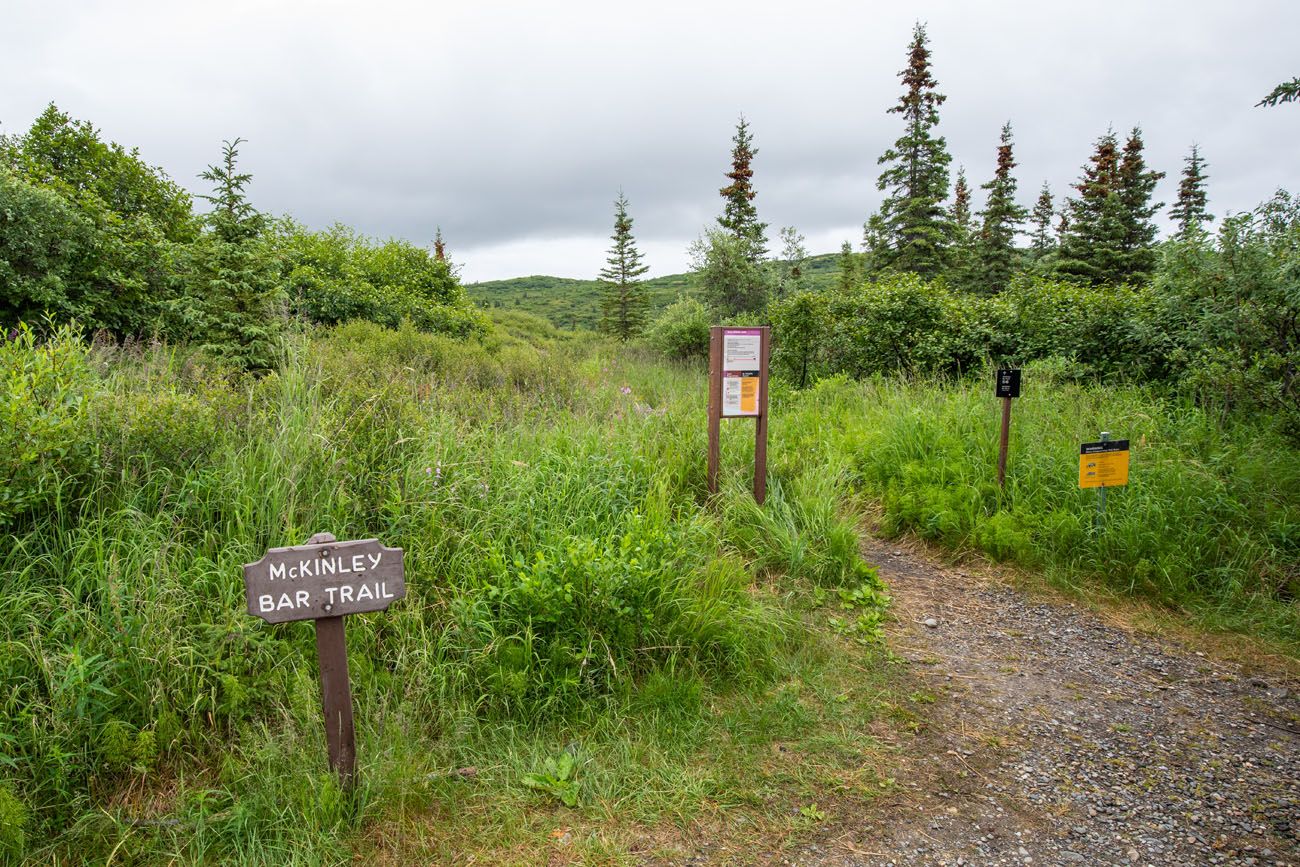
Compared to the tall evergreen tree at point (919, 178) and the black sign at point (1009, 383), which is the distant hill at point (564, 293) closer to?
the tall evergreen tree at point (919, 178)

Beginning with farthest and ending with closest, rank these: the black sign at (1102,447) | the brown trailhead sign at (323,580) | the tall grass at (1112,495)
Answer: the black sign at (1102,447)
the tall grass at (1112,495)
the brown trailhead sign at (323,580)

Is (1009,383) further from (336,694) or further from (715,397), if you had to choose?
(336,694)

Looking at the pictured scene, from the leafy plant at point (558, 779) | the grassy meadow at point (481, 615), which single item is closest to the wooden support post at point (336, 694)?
the grassy meadow at point (481, 615)

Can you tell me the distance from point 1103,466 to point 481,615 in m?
4.58

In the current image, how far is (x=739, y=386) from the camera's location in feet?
16.4

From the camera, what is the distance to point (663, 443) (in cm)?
543

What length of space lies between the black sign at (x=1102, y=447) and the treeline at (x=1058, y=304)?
1253 millimetres

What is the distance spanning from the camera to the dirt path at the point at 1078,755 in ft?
7.49

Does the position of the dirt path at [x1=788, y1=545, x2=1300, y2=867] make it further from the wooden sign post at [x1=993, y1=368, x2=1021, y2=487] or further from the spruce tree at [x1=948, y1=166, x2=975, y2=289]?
the spruce tree at [x1=948, y1=166, x2=975, y2=289]

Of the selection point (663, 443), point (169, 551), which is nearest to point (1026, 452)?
point (663, 443)

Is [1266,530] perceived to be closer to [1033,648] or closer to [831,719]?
[1033,648]

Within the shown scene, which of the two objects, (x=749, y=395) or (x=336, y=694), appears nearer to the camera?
(x=336, y=694)

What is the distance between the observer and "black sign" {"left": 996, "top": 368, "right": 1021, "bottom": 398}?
17.4 ft

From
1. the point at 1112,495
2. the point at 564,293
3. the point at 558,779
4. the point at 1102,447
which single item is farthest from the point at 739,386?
the point at 564,293
